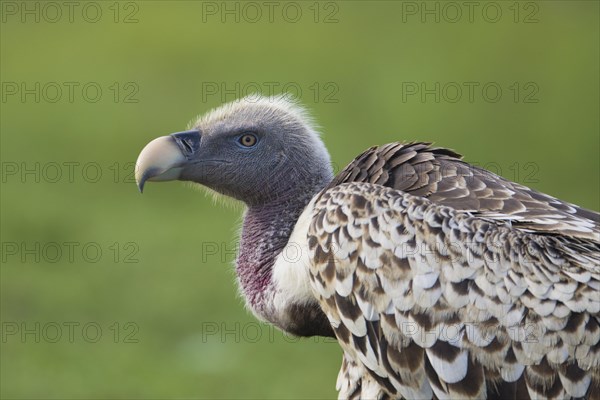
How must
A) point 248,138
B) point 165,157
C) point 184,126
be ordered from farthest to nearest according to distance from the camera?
point 184,126 → point 248,138 → point 165,157

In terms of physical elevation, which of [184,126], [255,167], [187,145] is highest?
[187,145]

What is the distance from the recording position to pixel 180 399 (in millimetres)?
11250

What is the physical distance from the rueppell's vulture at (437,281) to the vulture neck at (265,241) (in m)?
0.02

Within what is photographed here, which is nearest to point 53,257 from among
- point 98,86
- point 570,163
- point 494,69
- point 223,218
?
point 223,218

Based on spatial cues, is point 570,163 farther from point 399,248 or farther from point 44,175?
point 399,248

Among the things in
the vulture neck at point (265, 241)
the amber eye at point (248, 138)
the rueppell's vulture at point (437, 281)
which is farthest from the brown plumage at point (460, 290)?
the amber eye at point (248, 138)

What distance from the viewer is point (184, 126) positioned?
18.5 m

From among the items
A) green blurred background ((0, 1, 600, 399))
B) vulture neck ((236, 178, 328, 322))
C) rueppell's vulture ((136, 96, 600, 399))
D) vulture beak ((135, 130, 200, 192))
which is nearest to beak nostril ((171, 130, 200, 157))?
vulture beak ((135, 130, 200, 192))

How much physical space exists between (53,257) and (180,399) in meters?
4.30

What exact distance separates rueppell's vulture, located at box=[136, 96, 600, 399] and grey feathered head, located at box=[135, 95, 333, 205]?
33 cm

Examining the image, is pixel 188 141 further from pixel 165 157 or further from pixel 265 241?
pixel 265 241

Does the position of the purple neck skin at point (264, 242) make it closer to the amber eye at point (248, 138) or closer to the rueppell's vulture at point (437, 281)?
the rueppell's vulture at point (437, 281)

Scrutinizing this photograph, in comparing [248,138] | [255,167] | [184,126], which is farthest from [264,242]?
[184,126]

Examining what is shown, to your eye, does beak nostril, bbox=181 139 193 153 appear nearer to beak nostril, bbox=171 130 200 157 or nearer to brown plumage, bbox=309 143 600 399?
beak nostril, bbox=171 130 200 157
